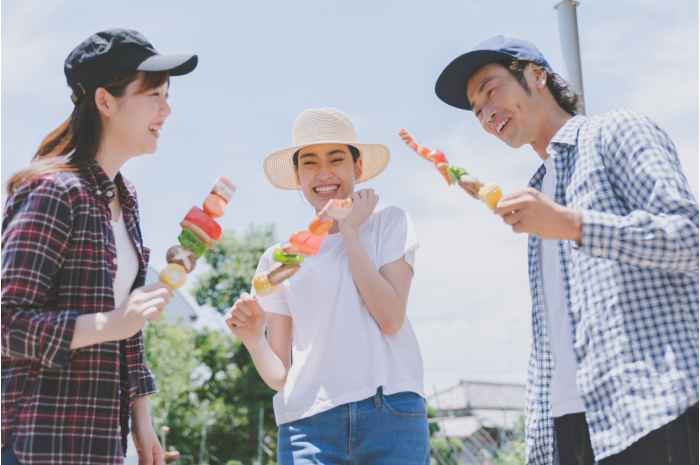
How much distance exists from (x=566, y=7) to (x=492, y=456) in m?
6.12

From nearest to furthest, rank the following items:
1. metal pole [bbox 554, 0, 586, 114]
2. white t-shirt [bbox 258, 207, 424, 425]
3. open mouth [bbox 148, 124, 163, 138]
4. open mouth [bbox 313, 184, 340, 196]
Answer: open mouth [bbox 148, 124, 163, 138], white t-shirt [bbox 258, 207, 424, 425], open mouth [bbox 313, 184, 340, 196], metal pole [bbox 554, 0, 586, 114]

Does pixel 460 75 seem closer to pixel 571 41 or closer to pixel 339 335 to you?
pixel 339 335

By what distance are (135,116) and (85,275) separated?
473 mm

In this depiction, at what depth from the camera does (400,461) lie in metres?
2.47

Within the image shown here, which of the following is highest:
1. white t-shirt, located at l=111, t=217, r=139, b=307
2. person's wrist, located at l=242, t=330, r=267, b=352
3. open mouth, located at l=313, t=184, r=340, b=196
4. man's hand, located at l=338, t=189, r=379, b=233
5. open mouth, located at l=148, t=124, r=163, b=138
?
open mouth, located at l=148, t=124, r=163, b=138

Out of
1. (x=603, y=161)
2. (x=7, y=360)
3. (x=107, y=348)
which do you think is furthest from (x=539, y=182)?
(x=7, y=360)

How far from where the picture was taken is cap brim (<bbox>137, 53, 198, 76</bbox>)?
218 cm

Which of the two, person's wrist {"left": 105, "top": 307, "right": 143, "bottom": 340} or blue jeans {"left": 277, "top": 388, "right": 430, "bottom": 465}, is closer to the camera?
person's wrist {"left": 105, "top": 307, "right": 143, "bottom": 340}

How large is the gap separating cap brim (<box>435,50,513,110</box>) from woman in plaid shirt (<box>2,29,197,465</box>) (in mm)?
818

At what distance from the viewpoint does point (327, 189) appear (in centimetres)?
291

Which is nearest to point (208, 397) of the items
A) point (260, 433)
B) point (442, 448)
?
point (260, 433)

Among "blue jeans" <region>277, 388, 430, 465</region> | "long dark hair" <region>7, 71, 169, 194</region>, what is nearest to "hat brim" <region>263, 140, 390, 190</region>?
"long dark hair" <region>7, 71, 169, 194</region>

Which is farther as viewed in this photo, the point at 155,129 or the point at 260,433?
the point at 260,433

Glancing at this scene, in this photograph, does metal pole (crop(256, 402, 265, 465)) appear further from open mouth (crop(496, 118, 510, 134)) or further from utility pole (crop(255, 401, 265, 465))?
open mouth (crop(496, 118, 510, 134))
